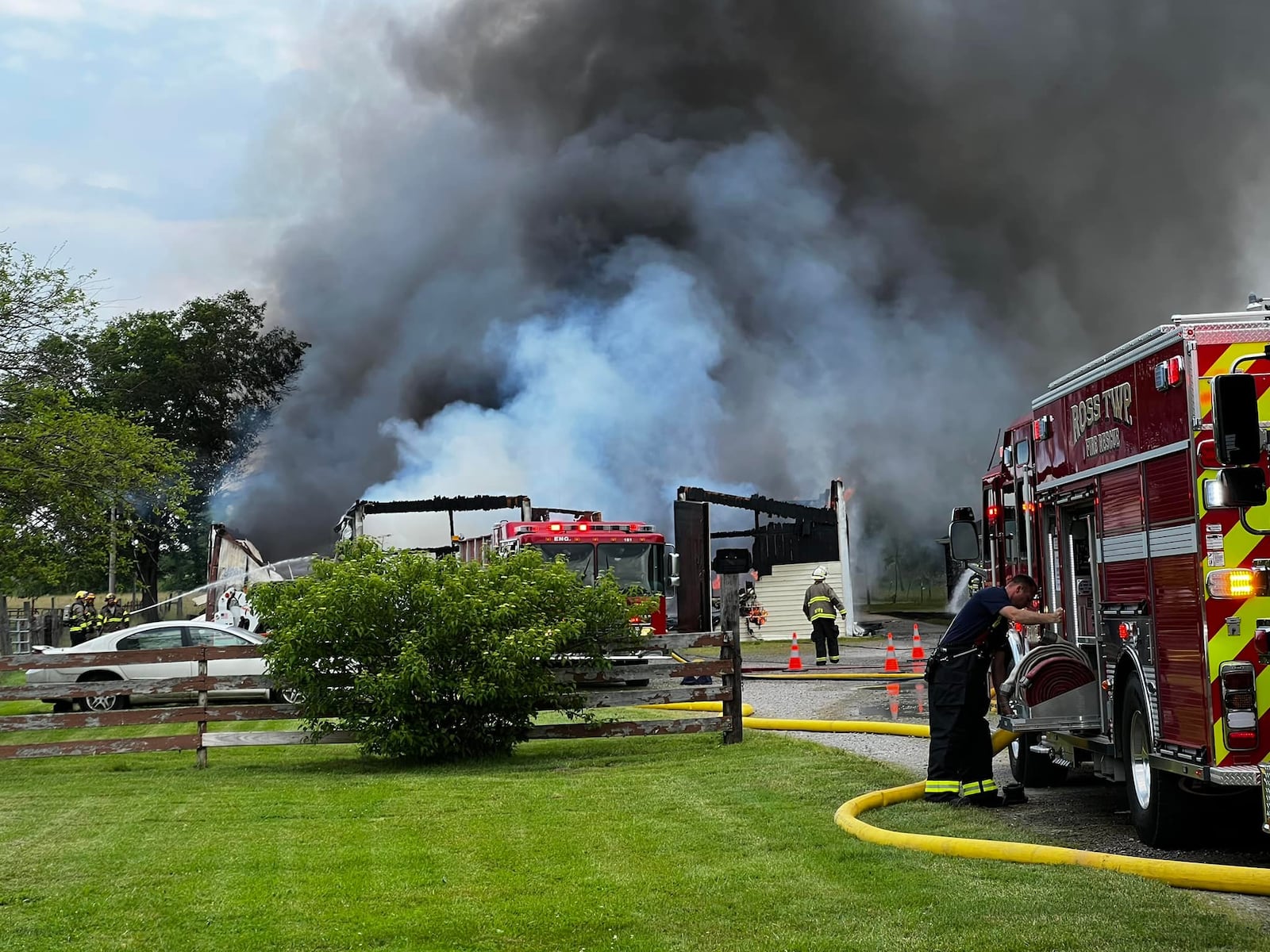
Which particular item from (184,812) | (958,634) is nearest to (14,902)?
(184,812)

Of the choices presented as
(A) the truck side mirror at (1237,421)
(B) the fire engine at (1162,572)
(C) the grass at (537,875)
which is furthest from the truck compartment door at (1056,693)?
(A) the truck side mirror at (1237,421)

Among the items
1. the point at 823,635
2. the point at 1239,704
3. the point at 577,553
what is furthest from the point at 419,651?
the point at 823,635

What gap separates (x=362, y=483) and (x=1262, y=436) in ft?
133

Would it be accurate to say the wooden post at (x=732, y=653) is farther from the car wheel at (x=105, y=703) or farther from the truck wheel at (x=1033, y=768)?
the car wheel at (x=105, y=703)

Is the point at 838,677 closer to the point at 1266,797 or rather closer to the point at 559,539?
the point at 559,539

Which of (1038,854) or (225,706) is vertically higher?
(225,706)

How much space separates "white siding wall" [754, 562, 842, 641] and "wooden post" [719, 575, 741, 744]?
74.4ft

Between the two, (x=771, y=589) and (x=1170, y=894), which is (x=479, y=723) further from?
(x=771, y=589)

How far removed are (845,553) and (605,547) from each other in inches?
495

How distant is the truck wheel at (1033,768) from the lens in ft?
35.4

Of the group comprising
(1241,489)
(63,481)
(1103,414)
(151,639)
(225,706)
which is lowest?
(225,706)

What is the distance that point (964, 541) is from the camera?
1280 centimetres

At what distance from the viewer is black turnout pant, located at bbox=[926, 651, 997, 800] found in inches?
377

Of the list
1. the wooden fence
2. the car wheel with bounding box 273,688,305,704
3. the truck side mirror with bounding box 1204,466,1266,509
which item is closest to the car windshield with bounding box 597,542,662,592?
the wooden fence
